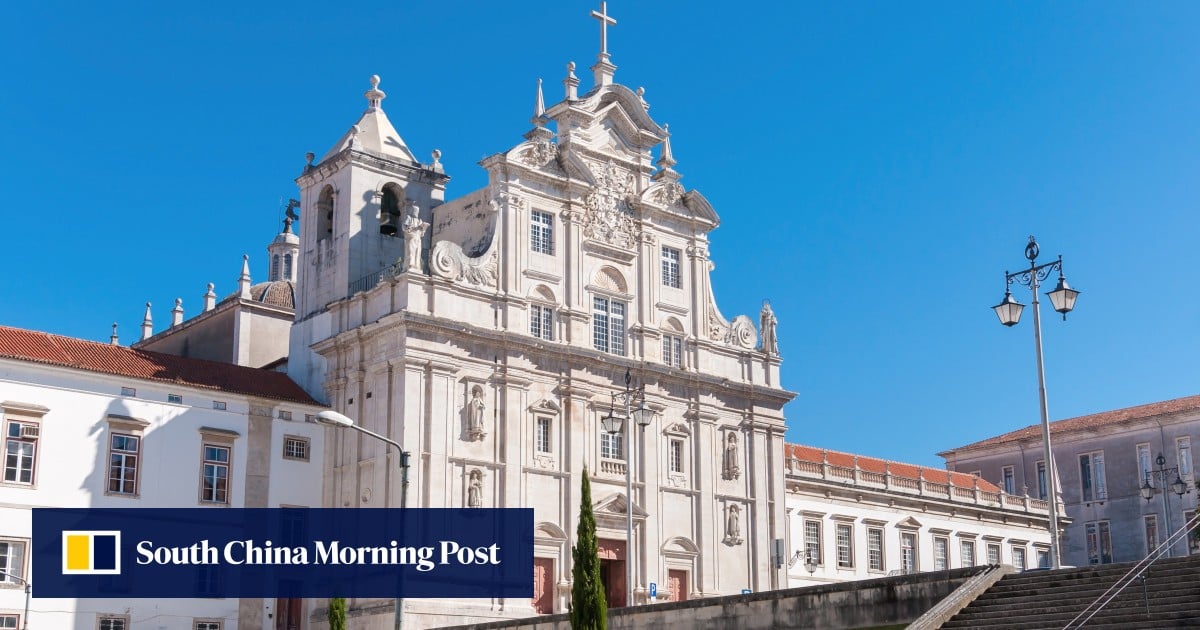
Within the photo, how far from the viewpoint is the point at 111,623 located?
132 ft

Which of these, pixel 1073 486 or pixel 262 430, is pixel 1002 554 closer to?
pixel 1073 486

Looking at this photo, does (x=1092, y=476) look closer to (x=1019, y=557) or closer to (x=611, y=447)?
(x=1019, y=557)

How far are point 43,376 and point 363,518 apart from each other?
10.2 meters

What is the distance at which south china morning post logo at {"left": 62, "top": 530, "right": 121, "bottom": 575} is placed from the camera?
39.9 m

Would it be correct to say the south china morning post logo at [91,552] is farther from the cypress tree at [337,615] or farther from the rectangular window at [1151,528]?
the rectangular window at [1151,528]

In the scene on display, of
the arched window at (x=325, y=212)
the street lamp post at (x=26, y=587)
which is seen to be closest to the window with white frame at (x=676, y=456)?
the arched window at (x=325, y=212)

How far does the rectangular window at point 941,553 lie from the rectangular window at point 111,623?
3678 centimetres

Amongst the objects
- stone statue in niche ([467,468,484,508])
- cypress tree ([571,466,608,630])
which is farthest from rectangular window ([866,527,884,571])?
cypress tree ([571,466,608,630])

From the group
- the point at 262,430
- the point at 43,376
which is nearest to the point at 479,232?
the point at 262,430

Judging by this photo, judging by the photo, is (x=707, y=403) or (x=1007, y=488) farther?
(x=1007, y=488)

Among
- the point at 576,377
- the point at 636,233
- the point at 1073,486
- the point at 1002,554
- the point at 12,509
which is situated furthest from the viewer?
the point at 1073,486

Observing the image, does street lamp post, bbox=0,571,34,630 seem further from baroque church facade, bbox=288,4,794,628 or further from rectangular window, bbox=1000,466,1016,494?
rectangular window, bbox=1000,466,1016,494

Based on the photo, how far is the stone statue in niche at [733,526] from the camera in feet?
168

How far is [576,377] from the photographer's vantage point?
47.9 m
